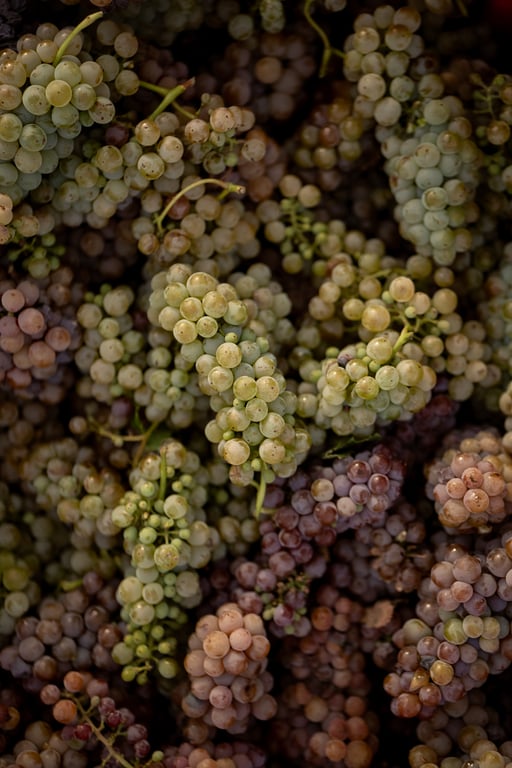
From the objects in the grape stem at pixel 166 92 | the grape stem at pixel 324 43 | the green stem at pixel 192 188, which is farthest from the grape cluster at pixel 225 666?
the grape stem at pixel 324 43

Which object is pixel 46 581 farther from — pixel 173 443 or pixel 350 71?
pixel 350 71

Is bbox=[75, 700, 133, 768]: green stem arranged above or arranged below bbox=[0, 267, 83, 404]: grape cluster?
below

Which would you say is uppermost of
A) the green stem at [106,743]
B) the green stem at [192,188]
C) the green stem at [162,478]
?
the green stem at [192,188]

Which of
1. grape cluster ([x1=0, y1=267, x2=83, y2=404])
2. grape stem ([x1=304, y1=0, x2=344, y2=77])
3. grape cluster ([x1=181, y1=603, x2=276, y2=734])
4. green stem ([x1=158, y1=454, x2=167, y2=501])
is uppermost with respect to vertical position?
grape stem ([x1=304, y1=0, x2=344, y2=77])

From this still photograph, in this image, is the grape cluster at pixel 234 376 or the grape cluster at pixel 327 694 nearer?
the grape cluster at pixel 234 376

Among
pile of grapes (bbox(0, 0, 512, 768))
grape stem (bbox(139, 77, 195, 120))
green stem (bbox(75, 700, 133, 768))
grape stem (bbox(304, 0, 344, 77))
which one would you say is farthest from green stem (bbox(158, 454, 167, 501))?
grape stem (bbox(304, 0, 344, 77))

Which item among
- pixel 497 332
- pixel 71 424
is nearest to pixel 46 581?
pixel 71 424

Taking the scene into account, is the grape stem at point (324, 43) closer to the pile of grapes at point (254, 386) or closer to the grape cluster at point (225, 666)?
the pile of grapes at point (254, 386)

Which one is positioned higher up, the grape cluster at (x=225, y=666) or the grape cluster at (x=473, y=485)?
the grape cluster at (x=473, y=485)

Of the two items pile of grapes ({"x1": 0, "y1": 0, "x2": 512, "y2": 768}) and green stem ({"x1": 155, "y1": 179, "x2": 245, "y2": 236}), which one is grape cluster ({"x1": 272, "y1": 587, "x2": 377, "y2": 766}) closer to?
pile of grapes ({"x1": 0, "y1": 0, "x2": 512, "y2": 768})
